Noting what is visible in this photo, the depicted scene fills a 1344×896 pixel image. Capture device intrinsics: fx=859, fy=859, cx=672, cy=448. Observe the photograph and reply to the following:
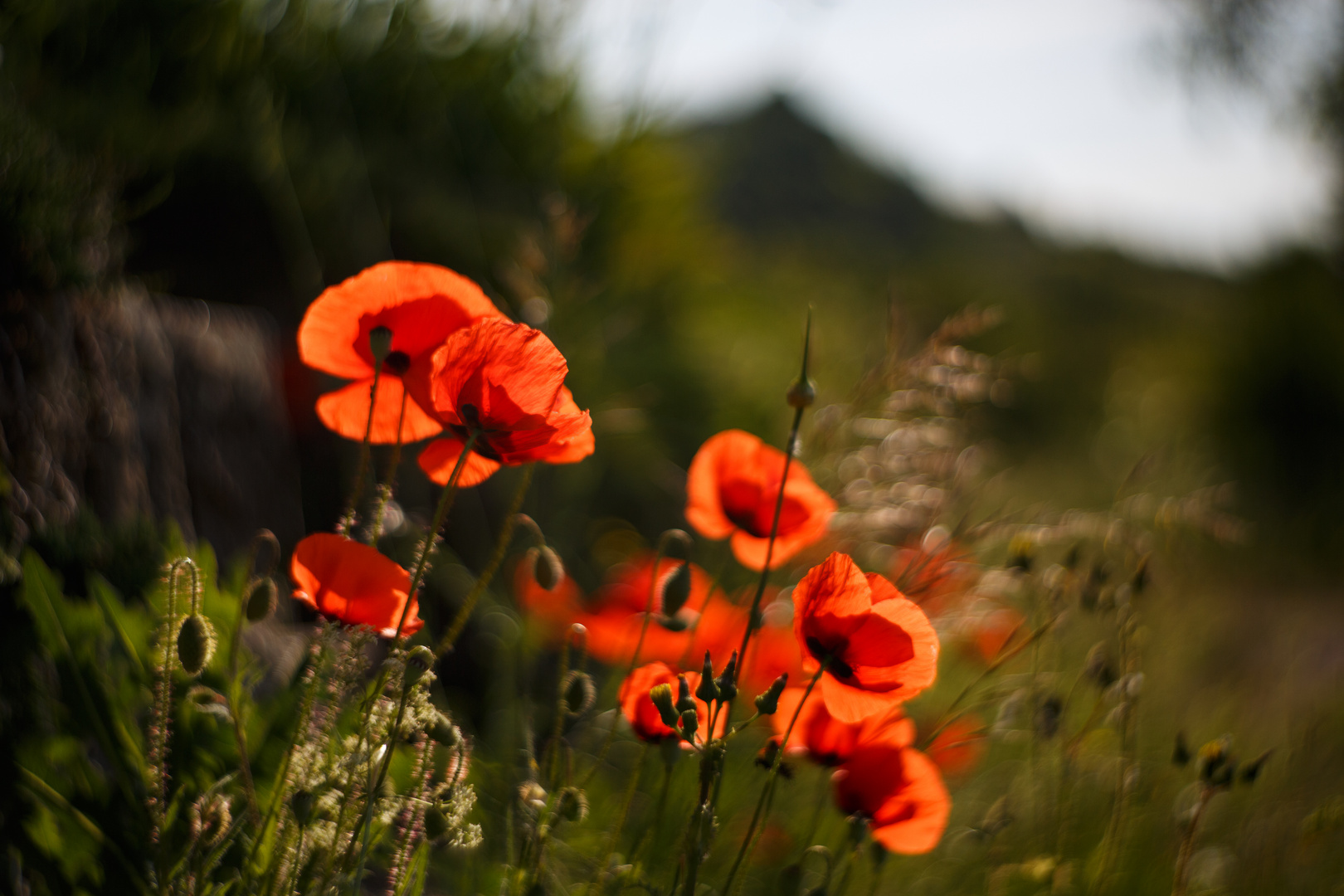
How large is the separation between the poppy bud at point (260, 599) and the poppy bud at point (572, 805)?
0.29 m

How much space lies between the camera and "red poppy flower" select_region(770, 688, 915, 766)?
2.90 ft

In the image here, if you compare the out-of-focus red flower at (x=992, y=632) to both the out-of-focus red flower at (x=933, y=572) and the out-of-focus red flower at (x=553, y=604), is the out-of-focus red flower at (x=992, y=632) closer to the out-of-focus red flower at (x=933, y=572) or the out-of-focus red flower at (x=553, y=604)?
the out-of-focus red flower at (x=933, y=572)

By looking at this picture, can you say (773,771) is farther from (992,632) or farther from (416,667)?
(992,632)

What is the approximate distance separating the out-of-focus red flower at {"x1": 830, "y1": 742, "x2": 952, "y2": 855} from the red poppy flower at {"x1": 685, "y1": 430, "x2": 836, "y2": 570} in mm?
225

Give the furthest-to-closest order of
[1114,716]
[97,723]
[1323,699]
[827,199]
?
[827,199] < [1323,699] < [1114,716] < [97,723]

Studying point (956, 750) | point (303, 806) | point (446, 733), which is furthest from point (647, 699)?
point (956, 750)

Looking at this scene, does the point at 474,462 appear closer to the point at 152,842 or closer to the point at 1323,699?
the point at 152,842

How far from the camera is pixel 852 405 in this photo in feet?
3.73

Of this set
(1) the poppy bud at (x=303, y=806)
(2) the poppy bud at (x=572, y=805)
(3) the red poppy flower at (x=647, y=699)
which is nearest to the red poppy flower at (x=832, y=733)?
(3) the red poppy flower at (x=647, y=699)

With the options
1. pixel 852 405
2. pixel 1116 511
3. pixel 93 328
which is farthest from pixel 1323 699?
pixel 93 328

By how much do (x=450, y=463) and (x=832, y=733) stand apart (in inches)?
19.4

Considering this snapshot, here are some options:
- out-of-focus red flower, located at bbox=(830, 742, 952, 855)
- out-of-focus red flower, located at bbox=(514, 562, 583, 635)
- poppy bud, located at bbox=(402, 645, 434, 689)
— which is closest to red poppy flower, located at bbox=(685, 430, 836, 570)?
out-of-focus red flower, located at bbox=(830, 742, 952, 855)

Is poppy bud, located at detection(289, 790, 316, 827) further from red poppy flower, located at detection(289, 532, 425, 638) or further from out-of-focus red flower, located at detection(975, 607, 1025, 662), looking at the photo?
out-of-focus red flower, located at detection(975, 607, 1025, 662)

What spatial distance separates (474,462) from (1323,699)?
9.18 feet
